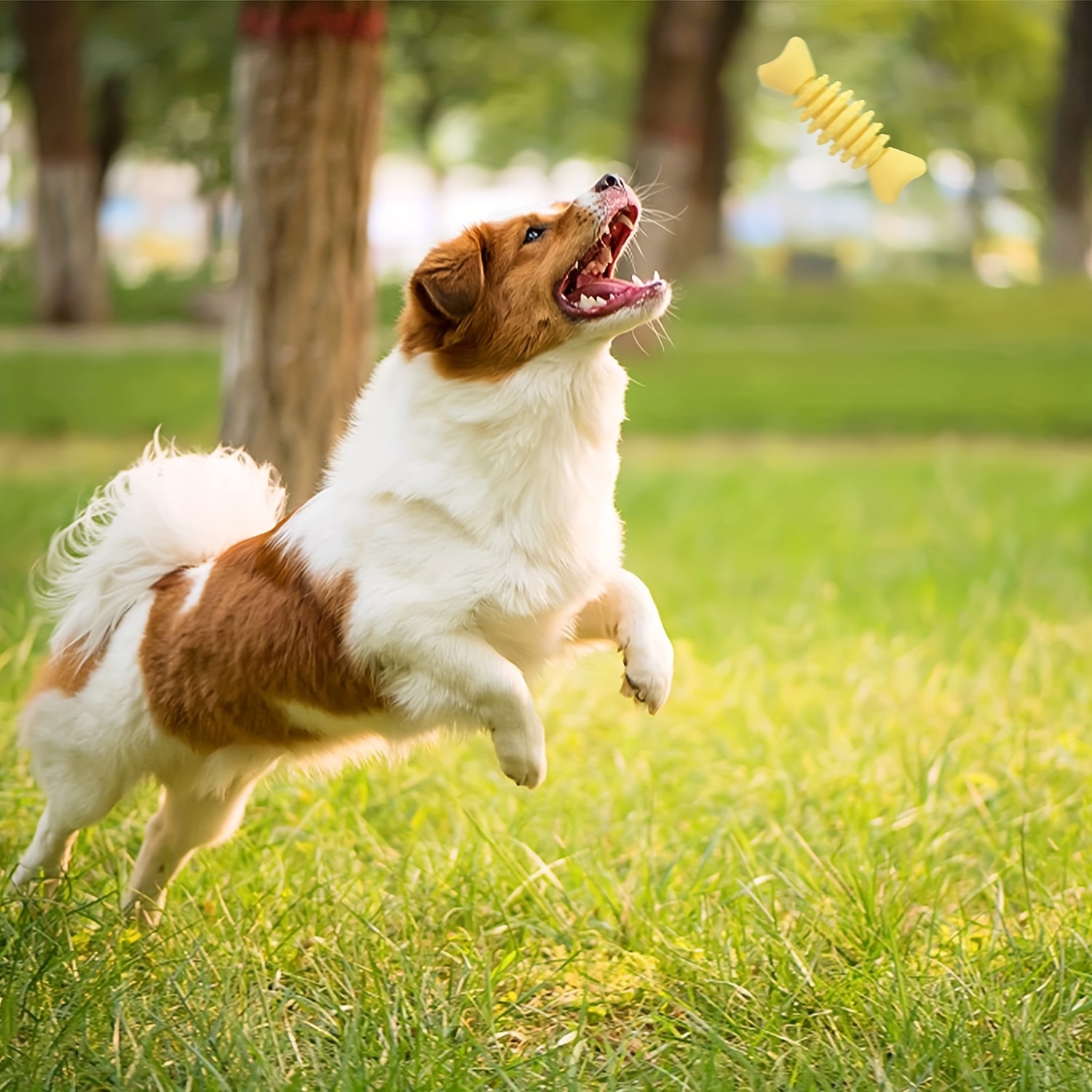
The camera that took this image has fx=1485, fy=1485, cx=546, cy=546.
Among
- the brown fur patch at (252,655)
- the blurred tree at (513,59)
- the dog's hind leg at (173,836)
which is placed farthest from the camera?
the blurred tree at (513,59)

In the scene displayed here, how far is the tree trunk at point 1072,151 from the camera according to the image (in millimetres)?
22031

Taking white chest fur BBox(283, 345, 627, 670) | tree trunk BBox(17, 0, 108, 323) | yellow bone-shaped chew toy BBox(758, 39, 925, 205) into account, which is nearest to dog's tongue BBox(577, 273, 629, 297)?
white chest fur BBox(283, 345, 627, 670)

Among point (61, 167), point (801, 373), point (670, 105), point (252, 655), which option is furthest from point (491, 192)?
point (252, 655)

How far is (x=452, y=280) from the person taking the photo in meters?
3.25

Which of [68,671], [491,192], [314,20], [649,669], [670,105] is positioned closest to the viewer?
[649,669]

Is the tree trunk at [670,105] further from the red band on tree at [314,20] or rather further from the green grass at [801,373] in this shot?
the red band on tree at [314,20]

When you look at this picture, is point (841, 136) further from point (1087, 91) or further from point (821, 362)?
point (1087, 91)

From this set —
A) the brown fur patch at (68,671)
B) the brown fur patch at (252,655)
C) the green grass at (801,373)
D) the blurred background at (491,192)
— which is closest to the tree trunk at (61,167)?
the blurred background at (491,192)

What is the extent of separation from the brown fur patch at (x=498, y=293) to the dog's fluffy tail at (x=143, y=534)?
0.72m

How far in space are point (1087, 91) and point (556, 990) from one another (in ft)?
72.8

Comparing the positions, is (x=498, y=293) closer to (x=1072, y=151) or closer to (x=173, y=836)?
(x=173, y=836)

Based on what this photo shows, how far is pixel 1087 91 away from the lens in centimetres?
2250

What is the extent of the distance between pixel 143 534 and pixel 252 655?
51cm

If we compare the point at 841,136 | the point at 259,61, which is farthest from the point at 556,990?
the point at 259,61
